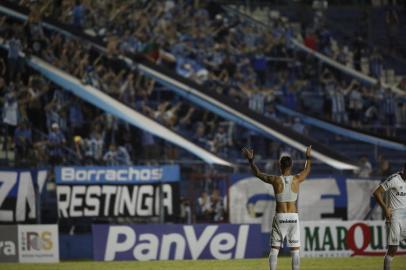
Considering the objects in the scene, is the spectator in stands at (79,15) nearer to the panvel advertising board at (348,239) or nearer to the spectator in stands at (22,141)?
the spectator in stands at (22,141)

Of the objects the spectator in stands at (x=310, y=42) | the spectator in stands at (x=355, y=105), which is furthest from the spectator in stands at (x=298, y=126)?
the spectator in stands at (x=310, y=42)

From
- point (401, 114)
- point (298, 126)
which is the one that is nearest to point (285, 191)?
point (298, 126)

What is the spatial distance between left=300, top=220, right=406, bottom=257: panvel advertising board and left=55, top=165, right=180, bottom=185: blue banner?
412 cm

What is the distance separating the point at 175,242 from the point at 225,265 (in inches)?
114

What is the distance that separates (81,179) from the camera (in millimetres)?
29281

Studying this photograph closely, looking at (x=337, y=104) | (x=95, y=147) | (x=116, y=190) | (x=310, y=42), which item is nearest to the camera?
(x=116, y=190)

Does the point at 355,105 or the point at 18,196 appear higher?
the point at 355,105

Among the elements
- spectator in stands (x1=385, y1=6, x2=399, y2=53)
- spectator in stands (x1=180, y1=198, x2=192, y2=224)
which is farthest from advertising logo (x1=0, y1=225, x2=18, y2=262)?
spectator in stands (x1=385, y1=6, x2=399, y2=53)

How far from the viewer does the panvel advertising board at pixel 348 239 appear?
1156 inches

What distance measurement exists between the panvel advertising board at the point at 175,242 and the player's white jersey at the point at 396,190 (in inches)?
327

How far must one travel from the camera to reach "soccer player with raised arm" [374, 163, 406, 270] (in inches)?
808

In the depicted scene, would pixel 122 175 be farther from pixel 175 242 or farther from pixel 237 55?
pixel 237 55

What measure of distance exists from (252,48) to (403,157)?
6.78 m

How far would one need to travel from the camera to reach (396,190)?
21047 millimetres
